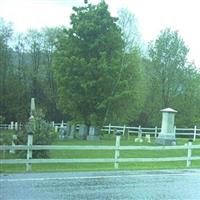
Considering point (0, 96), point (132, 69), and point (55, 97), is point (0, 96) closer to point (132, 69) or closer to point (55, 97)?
point (55, 97)

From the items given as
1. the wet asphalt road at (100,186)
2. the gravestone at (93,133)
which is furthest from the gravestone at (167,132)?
the wet asphalt road at (100,186)

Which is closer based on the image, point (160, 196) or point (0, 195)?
point (0, 195)

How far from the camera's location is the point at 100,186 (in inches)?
533

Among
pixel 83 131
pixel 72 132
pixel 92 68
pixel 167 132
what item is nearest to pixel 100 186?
pixel 167 132

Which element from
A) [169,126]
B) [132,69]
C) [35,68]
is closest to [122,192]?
[169,126]

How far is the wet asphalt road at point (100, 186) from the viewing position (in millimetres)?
11812

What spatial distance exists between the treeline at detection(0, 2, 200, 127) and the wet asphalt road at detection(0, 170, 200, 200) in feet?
70.8

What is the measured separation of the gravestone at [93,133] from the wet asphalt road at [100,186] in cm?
2480

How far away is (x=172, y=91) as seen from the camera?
71875 mm

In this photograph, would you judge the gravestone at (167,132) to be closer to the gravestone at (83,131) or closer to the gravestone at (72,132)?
the gravestone at (83,131)

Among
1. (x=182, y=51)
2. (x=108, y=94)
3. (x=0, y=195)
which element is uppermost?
(x=182, y=51)

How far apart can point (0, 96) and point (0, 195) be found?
63.2 m

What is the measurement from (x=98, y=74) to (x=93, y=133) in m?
4.59

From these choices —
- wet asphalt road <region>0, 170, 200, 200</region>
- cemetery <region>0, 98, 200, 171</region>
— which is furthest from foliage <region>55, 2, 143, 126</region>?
wet asphalt road <region>0, 170, 200, 200</region>
